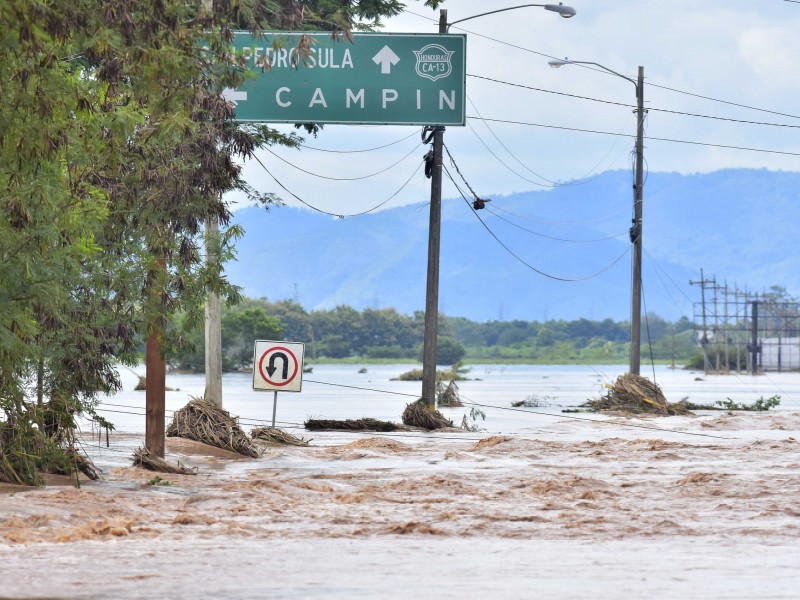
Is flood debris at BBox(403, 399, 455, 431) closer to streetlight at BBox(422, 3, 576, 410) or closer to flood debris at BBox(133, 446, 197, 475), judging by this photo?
streetlight at BBox(422, 3, 576, 410)

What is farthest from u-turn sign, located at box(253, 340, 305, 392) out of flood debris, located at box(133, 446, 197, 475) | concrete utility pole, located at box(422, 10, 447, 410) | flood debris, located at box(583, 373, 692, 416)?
flood debris, located at box(583, 373, 692, 416)

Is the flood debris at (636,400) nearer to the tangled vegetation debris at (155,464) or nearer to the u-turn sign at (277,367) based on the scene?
the u-turn sign at (277,367)

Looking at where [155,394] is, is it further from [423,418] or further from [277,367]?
[423,418]

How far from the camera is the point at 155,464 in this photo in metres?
18.4

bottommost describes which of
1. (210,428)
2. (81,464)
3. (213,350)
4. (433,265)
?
(81,464)

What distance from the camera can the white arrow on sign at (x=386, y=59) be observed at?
88.9ft

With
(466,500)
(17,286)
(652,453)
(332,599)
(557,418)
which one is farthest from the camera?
(557,418)

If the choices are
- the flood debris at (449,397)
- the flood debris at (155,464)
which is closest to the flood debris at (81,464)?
the flood debris at (155,464)

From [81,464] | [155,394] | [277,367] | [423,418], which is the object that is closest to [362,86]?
[277,367]

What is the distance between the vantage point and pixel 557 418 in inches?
1428

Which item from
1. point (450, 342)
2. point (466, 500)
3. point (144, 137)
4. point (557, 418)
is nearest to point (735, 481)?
point (466, 500)

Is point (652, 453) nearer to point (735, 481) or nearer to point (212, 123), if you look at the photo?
point (735, 481)

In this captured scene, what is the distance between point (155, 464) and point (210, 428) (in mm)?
3759

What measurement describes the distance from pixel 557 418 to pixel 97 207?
23.1 m
